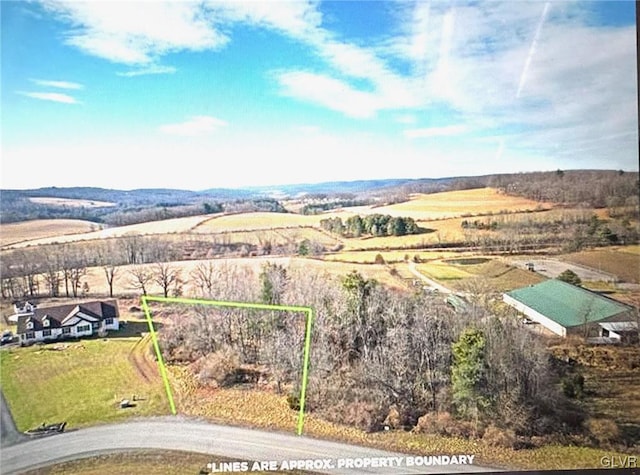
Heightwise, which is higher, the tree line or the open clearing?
the tree line

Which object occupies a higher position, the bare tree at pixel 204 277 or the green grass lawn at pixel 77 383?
the bare tree at pixel 204 277

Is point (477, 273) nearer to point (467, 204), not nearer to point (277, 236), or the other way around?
point (467, 204)

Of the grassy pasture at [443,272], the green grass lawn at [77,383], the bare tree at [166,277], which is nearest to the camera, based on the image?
the green grass lawn at [77,383]

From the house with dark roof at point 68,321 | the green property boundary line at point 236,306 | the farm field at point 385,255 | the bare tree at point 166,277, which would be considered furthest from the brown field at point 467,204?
the house with dark roof at point 68,321

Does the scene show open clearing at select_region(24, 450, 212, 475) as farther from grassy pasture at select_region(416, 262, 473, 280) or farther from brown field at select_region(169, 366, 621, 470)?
grassy pasture at select_region(416, 262, 473, 280)

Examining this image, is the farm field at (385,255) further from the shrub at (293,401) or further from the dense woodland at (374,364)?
the shrub at (293,401)

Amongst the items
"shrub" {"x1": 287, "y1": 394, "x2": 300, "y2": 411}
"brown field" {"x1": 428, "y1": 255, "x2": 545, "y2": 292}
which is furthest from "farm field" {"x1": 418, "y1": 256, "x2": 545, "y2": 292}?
"shrub" {"x1": 287, "y1": 394, "x2": 300, "y2": 411}
